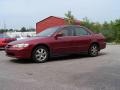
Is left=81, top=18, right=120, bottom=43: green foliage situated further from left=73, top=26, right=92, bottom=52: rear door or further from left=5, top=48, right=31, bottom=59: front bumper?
left=5, top=48, right=31, bottom=59: front bumper

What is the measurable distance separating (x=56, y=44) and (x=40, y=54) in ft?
2.73

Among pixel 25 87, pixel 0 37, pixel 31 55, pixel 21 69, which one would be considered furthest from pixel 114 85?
pixel 0 37

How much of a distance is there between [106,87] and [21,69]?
11.7 feet

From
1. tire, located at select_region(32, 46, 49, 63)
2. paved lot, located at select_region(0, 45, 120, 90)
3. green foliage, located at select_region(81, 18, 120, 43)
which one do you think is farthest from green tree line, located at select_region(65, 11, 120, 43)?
paved lot, located at select_region(0, 45, 120, 90)

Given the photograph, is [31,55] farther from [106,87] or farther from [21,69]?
[106,87]

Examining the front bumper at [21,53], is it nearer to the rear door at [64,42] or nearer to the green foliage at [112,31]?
the rear door at [64,42]

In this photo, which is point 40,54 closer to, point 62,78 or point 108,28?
point 62,78

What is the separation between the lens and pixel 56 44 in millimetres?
11711

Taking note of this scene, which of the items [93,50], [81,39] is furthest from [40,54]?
[93,50]

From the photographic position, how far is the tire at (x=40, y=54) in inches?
439

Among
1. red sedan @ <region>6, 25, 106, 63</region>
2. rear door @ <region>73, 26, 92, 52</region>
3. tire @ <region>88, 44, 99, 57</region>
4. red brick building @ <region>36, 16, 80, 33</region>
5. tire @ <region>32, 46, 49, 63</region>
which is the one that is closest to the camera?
red sedan @ <region>6, 25, 106, 63</region>

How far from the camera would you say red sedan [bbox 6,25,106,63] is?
36.2 feet

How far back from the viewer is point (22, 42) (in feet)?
36.3

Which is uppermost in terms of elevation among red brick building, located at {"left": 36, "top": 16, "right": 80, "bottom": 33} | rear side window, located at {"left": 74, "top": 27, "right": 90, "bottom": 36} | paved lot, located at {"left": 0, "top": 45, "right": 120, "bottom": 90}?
red brick building, located at {"left": 36, "top": 16, "right": 80, "bottom": 33}
